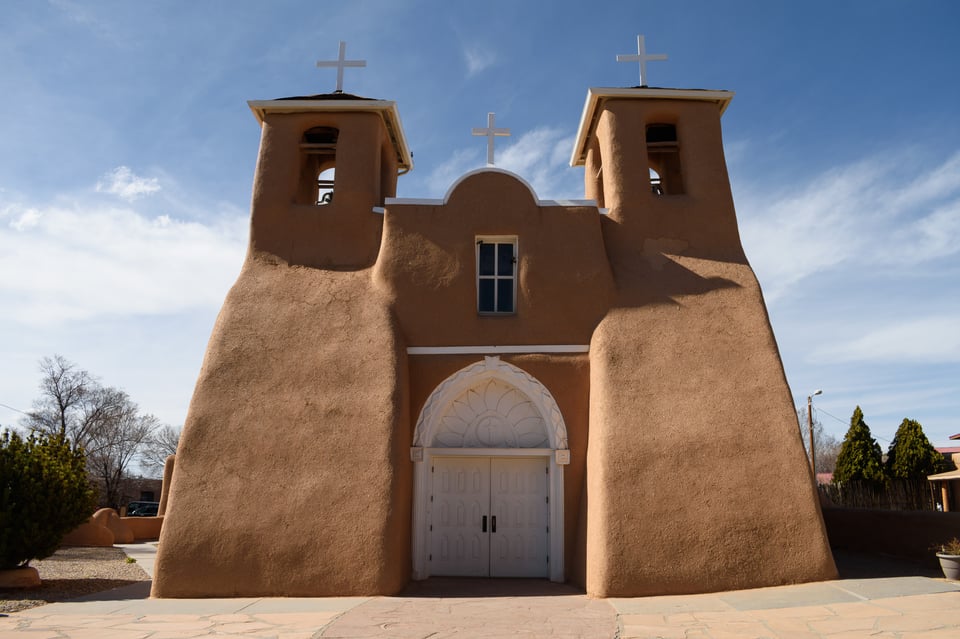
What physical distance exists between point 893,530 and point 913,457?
472 inches

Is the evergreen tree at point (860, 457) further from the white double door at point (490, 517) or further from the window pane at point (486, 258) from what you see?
the window pane at point (486, 258)

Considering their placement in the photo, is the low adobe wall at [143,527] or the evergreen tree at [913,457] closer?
the evergreen tree at [913,457]

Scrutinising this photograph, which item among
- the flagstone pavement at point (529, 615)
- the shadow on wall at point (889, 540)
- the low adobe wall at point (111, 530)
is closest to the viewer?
the flagstone pavement at point (529, 615)

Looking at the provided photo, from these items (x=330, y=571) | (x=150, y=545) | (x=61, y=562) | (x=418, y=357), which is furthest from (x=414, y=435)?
(x=150, y=545)

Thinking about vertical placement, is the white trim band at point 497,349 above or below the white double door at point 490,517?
above

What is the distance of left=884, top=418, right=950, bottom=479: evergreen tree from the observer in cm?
2234

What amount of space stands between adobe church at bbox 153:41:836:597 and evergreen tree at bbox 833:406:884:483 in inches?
567

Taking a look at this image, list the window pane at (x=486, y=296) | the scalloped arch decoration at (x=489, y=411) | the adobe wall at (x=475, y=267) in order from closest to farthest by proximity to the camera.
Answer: the scalloped arch decoration at (x=489, y=411) → the adobe wall at (x=475, y=267) → the window pane at (x=486, y=296)

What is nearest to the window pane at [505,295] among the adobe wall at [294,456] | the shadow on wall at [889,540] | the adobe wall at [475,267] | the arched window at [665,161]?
the adobe wall at [475,267]

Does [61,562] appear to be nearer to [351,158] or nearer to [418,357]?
[418,357]

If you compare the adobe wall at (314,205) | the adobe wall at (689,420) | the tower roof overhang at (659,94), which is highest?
the tower roof overhang at (659,94)

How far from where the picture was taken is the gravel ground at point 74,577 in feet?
34.1

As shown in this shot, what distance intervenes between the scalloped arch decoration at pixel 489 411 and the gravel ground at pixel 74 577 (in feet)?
19.6

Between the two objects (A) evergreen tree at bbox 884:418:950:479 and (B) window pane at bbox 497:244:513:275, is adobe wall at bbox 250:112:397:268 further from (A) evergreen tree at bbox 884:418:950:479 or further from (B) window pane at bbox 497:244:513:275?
(A) evergreen tree at bbox 884:418:950:479
